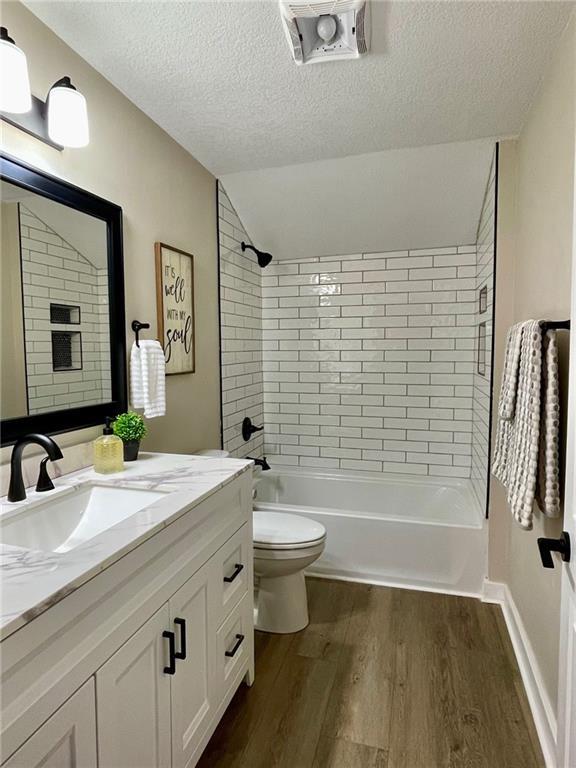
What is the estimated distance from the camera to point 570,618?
0.92 metres

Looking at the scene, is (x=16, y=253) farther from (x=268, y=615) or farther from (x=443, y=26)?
(x=268, y=615)

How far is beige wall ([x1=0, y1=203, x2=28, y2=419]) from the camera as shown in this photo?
1242 mm

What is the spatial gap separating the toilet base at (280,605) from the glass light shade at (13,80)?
2.03m

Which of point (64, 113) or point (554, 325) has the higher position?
point (64, 113)

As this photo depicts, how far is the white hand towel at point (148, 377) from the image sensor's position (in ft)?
5.83

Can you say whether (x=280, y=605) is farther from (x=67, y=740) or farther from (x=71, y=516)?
(x=67, y=740)

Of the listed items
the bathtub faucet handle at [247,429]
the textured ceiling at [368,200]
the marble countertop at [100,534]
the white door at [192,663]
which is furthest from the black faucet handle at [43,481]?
the textured ceiling at [368,200]

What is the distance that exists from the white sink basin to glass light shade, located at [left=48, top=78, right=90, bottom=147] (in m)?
1.12

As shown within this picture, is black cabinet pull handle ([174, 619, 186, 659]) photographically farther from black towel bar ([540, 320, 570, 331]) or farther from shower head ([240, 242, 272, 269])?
shower head ([240, 242, 272, 269])

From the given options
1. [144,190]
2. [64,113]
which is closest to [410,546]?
[144,190]

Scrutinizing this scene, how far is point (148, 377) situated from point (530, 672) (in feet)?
6.37

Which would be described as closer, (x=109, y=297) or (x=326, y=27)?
(x=326, y=27)

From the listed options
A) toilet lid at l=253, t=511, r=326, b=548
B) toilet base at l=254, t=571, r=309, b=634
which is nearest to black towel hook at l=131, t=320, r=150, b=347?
toilet lid at l=253, t=511, r=326, b=548

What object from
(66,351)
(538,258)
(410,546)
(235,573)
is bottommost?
(410,546)
